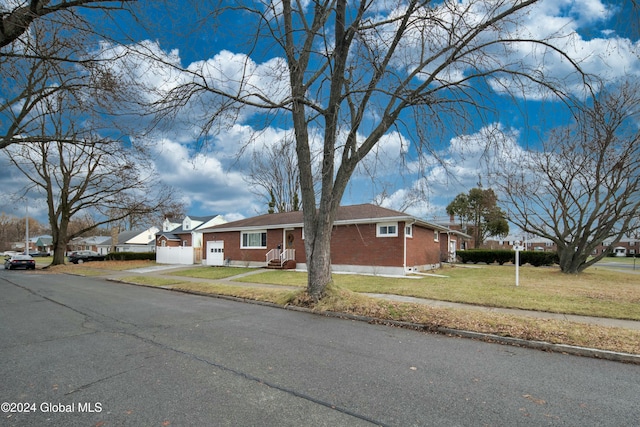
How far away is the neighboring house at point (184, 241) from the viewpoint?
32875 millimetres

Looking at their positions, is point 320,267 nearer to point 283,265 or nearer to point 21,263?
point 283,265

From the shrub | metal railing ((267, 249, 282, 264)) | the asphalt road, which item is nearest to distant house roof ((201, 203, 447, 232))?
metal railing ((267, 249, 282, 264))

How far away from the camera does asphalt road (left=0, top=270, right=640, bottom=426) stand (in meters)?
3.37

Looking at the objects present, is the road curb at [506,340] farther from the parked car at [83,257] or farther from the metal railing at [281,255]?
the parked car at [83,257]

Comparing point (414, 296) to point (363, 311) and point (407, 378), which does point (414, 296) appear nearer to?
point (363, 311)

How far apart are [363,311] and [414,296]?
11.0 ft

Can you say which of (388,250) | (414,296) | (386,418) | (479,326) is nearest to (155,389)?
(386,418)

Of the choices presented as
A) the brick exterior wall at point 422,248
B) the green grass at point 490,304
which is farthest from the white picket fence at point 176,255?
the brick exterior wall at point 422,248

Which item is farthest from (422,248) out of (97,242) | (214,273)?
(97,242)

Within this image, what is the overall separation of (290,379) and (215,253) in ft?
82.5

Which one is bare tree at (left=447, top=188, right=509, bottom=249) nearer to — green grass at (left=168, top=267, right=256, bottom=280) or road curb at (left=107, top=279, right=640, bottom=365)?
green grass at (left=168, top=267, right=256, bottom=280)

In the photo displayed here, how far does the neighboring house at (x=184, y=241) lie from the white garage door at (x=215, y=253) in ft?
13.3

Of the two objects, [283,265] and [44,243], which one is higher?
[44,243]

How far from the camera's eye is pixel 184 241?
127 ft
